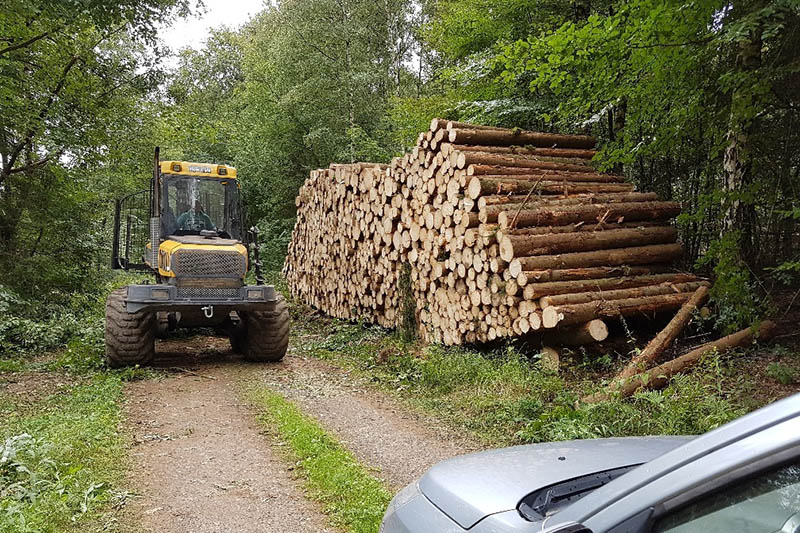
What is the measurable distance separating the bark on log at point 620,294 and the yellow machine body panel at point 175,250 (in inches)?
201

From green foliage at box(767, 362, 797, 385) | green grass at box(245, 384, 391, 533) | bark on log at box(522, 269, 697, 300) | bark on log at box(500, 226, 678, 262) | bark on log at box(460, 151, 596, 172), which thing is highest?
bark on log at box(460, 151, 596, 172)

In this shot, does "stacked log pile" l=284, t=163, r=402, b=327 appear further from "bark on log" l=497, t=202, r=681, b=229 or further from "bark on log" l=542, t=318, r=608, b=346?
"bark on log" l=542, t=318, r=608, b=346

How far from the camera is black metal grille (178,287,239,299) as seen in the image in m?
9.07

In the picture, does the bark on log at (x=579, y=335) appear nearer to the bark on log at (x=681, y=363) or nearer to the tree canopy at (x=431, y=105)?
the bark on log at (x=681, y=363)

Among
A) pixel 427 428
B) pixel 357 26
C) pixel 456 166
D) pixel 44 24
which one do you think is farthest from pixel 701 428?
pixel 357 26

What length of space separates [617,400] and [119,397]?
6061mm

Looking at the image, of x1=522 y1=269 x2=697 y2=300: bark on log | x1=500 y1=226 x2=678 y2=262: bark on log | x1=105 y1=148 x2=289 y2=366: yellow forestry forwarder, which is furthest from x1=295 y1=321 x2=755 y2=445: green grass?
x1=105 y1=148 x2=289 y2=366: yellow forestry forwarder

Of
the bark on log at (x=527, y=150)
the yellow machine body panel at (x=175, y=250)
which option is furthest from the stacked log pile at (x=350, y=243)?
the yellow machine body panel at (x=175, y=250)

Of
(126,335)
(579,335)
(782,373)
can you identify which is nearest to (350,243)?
(126,335)

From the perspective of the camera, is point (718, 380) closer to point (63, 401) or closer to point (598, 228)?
point (598, 228)

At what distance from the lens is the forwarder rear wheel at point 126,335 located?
8805 mm

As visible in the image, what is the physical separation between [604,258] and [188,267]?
625cm

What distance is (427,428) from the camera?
20.9ft

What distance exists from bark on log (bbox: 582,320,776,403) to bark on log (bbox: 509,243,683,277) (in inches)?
70.5
